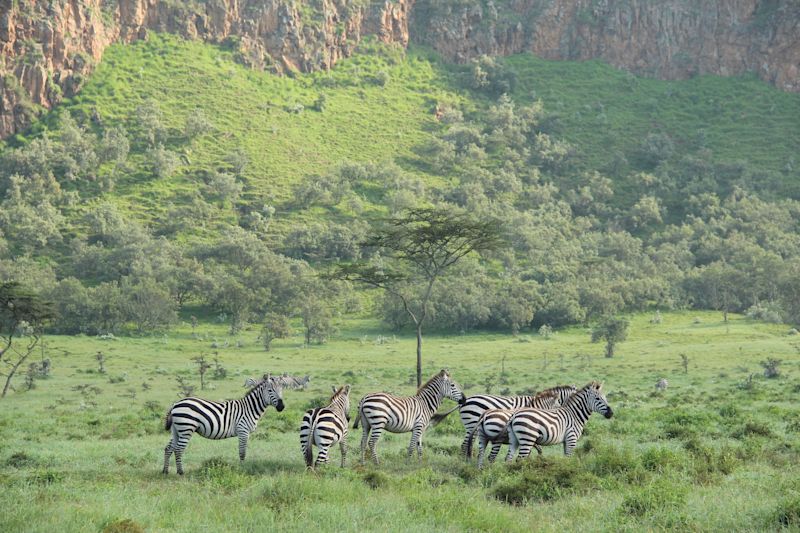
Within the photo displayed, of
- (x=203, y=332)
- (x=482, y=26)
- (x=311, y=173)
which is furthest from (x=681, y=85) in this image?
(x=203, y=332)

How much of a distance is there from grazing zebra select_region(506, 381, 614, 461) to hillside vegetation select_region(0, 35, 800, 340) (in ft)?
155

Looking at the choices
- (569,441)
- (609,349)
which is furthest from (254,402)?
(609,349)

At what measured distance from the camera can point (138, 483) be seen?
528 inches

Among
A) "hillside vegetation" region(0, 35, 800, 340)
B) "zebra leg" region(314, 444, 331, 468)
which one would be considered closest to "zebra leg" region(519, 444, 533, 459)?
"zebra leg" region(314, 444, 331, 468)

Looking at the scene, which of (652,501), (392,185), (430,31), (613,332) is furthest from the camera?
(430,31)

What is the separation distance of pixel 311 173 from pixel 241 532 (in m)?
98.5

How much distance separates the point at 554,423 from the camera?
14.5 m

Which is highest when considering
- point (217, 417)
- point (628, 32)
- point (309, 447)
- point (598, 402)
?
point (628, 32)

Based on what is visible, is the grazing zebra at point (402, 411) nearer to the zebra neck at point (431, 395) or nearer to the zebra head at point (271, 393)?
the zebra neck at point (431, 395)

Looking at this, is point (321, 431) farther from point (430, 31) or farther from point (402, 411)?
point (430, 31)

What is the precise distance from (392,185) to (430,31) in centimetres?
6274

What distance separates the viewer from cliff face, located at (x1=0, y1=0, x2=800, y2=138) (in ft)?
353

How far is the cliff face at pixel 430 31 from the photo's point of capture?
353ft

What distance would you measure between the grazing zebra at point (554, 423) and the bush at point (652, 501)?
3.30 metres
